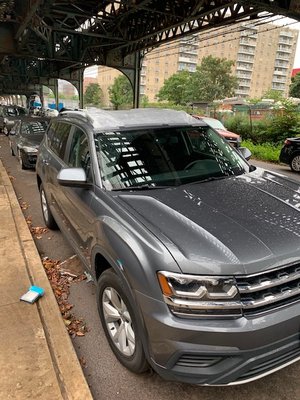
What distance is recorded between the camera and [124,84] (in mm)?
87250

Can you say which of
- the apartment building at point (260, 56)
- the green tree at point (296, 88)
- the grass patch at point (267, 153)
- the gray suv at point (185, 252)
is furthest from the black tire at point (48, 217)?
the apartment building at point (260, 56)

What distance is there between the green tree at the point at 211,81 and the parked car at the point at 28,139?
64.4 m

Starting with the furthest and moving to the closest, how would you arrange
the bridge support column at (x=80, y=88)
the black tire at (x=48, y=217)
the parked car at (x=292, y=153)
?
1. the bridge support column at (x=80, y=88)
2. the parked car at (x=292, y=153)
3. the black tire at (x=48, y=217)

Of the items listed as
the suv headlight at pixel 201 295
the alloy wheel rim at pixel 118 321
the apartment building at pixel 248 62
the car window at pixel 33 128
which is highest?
the apartment building at pixel 248 62

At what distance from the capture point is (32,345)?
110 inches

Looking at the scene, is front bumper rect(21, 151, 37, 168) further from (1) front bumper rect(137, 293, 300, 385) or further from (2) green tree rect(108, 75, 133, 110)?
(2) green tree rect(108, 75, 133, 110)

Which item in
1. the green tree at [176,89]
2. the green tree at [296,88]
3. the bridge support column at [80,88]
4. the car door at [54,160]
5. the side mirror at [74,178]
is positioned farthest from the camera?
the green tree at [176,89]

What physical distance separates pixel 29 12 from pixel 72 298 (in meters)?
9.48

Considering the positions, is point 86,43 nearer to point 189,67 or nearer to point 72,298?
point 72,298

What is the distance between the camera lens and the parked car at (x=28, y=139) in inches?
401

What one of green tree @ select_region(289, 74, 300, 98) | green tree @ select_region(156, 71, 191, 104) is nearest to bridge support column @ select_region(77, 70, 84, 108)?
green tree @ select_region(156, 71, 191, 104)

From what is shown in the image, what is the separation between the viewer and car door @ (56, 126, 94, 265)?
10.2 ft

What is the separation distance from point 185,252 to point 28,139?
9950 mm

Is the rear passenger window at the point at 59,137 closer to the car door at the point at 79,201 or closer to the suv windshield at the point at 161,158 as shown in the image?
the car door at the point at 79,201
